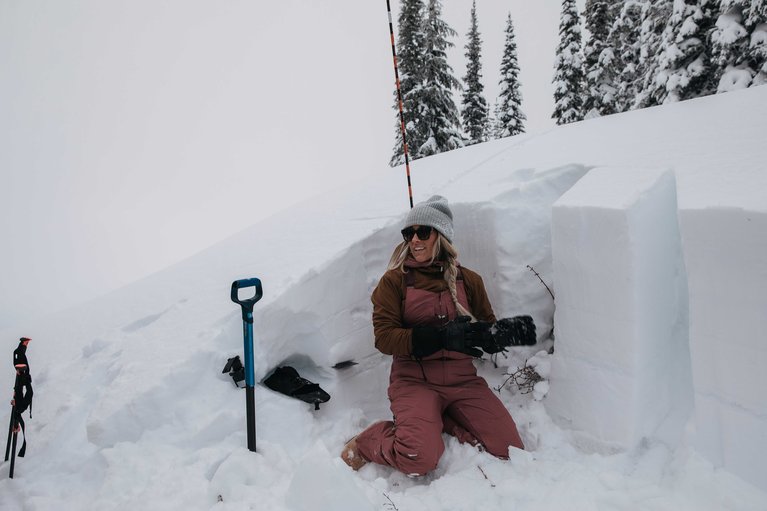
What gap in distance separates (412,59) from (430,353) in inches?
693

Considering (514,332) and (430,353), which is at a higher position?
(514,332)

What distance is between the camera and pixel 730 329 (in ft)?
6.86

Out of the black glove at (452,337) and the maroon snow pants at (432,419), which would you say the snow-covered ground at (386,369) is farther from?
the black glove at (452,337)

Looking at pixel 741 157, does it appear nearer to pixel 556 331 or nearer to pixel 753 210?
pixel 753 210

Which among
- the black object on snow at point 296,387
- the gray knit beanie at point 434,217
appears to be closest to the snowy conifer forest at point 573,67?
the gray knit beanie at point 434,217

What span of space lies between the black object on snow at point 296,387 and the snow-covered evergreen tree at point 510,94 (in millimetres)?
21151

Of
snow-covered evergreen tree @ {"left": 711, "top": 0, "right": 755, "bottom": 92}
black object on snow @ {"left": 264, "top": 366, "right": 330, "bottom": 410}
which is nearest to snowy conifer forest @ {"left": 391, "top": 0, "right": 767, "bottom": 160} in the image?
snow-covered evergreen tree @ {"left": 711, "top": 0, "right": 755, "bottom": 92}

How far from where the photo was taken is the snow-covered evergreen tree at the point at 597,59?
17.5 meters

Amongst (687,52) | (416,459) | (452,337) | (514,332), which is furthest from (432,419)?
(687,52)

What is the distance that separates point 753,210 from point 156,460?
147 inches

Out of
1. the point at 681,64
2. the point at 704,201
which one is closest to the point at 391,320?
the point at 704,201

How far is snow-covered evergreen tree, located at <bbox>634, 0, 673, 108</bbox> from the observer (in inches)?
513

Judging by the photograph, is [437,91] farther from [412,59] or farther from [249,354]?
[249,354]

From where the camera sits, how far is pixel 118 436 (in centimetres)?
283
